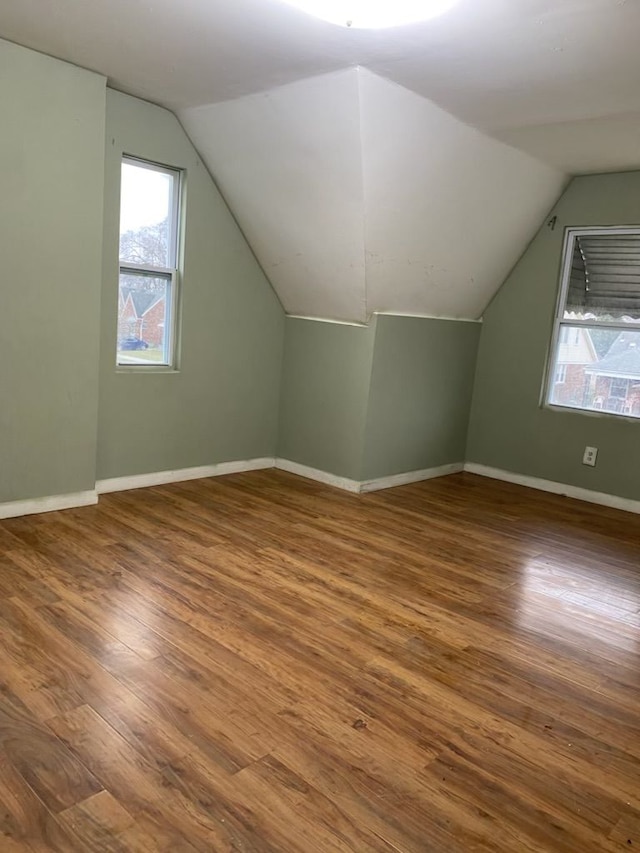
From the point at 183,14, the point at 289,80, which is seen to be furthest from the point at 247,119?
the point at 183,14

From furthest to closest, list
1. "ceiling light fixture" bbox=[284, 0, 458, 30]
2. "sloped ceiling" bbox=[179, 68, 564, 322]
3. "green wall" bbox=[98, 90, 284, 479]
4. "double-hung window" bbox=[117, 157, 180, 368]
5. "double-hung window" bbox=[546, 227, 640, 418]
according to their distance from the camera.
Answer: "double-hung window" bbox=[546, 227, 640, 418] → "double-hung window" bbox=[117, 157, 180, 368] → "green wall" bbox=[98, 90, 284, 479] → "sloped ceiling" bbox=[179, 68, 564, 322] → "ceiling light fixture" bbox=[284, 0, 458, 30]

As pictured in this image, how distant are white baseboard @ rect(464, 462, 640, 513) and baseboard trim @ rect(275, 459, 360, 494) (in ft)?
4.36

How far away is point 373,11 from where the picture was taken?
7.88 ft

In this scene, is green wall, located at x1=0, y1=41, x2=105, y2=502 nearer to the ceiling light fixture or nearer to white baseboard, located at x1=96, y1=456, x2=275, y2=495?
white baseboard, located at x1=96, y1=456, x2=275, y2=495

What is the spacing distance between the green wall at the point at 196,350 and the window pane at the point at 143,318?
0.37 feet

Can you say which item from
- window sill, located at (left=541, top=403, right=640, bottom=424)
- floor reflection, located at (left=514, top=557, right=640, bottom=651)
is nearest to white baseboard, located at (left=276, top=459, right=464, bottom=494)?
window sill, located at (left=541, top=403, right=640, bottom=424)

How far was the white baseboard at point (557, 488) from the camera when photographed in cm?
459

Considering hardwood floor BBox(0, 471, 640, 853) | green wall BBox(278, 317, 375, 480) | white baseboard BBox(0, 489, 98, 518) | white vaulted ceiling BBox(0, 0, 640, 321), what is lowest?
hardwood floor BBox(0, 471, 640, 853)

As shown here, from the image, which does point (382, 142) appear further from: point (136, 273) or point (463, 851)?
point (463, 851)

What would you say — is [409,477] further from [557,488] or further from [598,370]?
[598,370]

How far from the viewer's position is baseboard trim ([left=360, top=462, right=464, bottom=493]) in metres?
4.55

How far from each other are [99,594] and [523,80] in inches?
113

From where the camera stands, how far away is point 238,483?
4.46 metres

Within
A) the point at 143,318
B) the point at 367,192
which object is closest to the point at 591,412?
the point at 367,192
